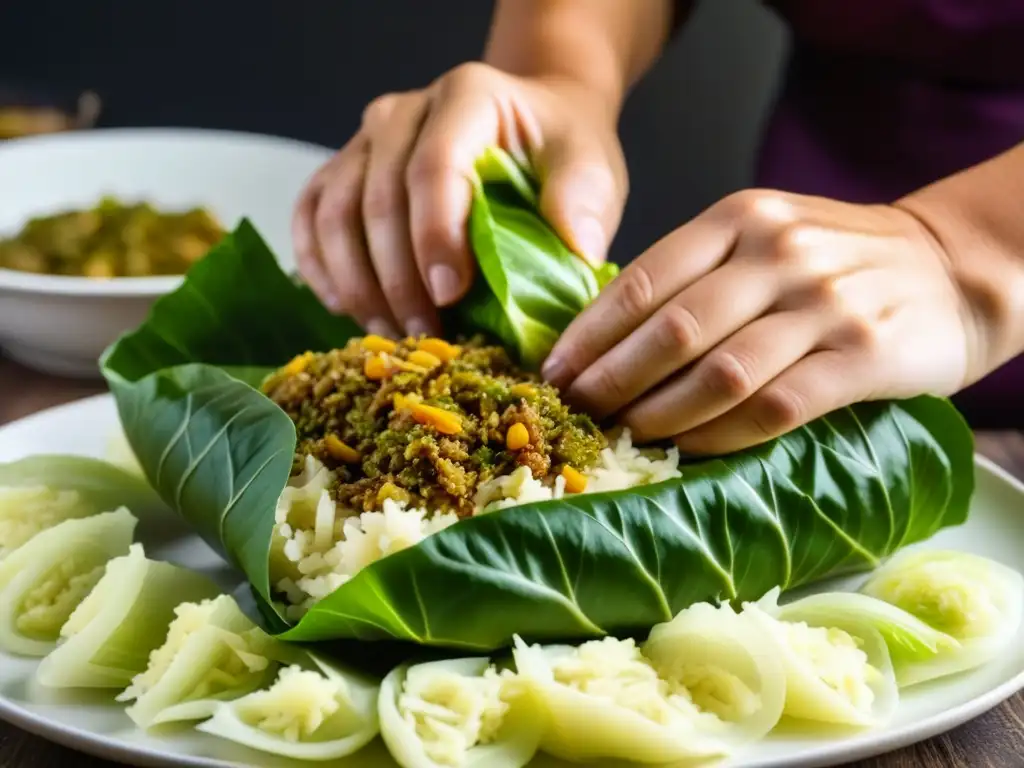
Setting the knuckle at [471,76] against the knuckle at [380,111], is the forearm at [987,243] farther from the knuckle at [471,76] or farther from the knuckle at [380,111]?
the knuckle at [380,111]

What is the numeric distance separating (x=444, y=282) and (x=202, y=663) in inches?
26.2

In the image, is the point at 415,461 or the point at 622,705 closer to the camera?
the point at 622,705

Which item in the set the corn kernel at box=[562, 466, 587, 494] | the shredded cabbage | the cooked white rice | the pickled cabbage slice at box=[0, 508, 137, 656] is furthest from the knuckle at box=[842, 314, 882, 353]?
the pickled cabbage slice at box=[0, 508, 137, 656]

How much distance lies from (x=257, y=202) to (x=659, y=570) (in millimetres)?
2067

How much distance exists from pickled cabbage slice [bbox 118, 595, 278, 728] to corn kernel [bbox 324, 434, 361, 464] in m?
0.23

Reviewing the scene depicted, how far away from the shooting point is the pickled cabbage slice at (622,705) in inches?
42.3

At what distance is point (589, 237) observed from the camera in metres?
1.68

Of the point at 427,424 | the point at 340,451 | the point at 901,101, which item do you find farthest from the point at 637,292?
the point at 901,101

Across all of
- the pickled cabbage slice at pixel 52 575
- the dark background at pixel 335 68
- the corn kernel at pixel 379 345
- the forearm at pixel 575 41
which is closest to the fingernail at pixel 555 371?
the corn kernel at pixel 379 345

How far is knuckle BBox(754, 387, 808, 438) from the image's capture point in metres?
1.36

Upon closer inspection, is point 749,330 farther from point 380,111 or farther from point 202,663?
point 380,111

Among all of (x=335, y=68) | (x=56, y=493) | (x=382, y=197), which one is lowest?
(x=335, y=68)

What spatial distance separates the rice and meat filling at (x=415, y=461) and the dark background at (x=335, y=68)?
2.90 meters

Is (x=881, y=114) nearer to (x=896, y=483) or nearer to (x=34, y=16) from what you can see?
(x=896, y=483)
